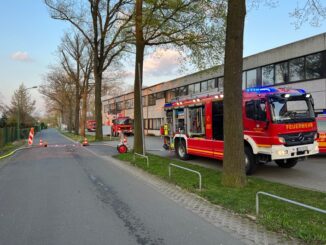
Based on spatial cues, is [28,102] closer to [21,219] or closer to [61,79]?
[61,79]

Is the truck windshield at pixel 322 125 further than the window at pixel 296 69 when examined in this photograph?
No

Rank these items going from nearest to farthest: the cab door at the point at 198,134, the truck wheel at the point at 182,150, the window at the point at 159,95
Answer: the cab door at the point at 198,134 → the truck wheel at the point at 182,150 → the window at the point at 159,95

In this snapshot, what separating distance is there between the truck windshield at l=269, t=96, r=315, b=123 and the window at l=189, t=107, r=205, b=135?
164 inches

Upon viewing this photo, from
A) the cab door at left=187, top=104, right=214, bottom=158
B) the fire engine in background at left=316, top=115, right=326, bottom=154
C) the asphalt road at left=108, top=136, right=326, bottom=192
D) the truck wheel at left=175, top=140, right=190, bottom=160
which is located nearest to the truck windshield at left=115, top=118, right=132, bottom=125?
the truck wheel at left=175, top=140, right=190, bottom=160

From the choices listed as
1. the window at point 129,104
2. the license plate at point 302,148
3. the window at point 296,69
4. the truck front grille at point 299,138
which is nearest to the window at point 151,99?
the window at point 129,104

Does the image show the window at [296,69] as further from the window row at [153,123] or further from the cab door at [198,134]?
the window row at [153,123]

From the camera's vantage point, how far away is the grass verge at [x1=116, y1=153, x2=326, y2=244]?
6004mm

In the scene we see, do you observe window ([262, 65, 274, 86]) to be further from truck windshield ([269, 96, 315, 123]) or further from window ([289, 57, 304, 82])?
truck windshield ([269, 96, 315, 123])

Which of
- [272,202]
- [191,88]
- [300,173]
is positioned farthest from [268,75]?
[272,202]

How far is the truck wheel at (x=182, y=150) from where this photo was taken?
17516 mm

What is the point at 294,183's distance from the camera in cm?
1091

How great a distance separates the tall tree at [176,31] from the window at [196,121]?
2697 mm

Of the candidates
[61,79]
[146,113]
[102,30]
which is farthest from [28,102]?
[102,30]

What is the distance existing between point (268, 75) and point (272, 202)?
21.4 meters
